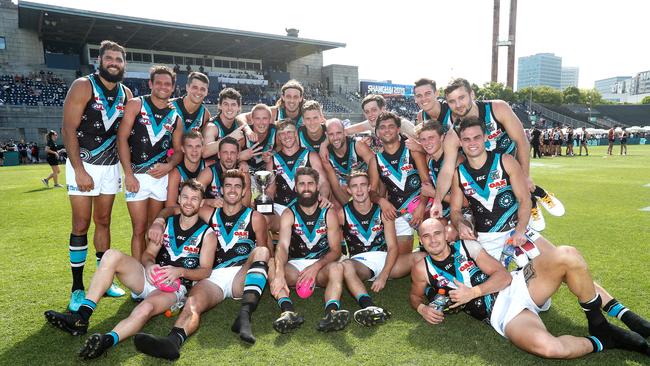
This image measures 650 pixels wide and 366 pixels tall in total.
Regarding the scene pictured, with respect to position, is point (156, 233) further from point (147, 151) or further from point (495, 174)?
point (495, 174)

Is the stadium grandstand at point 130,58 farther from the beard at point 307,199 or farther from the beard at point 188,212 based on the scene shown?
the beard at point 307,199

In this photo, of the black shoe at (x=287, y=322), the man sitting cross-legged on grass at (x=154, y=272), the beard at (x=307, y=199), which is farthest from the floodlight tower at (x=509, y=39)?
the black shoe at (x=287, y=322)

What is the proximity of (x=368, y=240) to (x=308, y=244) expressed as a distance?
688 millimetres

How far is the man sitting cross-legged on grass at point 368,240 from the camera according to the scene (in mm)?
4324

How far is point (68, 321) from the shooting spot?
3.31 m

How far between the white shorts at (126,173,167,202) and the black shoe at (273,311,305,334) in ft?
7.24

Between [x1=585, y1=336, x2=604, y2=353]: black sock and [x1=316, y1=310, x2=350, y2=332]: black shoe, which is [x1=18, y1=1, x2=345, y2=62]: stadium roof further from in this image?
[x1=585, y1=336, x2=604, y2=353]: black sock

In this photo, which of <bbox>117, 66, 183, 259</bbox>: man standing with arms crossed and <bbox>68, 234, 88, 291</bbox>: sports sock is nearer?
<bbox>68, 234, 88, 291</bbox>: sports sock

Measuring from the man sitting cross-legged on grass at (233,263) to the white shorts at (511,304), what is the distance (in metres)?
1.98

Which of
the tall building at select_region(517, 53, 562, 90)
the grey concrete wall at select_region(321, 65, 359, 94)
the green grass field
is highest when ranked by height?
the tall building at select_region(517, 53, 562, 90)

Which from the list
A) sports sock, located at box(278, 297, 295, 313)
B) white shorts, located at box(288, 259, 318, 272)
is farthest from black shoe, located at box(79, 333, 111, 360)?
white shorts, located at box(288, 259, 318, 272)

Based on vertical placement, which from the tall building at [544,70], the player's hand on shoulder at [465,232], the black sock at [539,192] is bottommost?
the player's hand on shoulder at [465,232]

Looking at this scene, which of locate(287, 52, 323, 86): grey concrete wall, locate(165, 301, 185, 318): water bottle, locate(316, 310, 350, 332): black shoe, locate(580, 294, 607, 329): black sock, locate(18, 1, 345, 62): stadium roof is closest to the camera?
locate(580, 294, 607, 329): black sock

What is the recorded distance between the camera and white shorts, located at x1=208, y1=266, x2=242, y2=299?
400cm
